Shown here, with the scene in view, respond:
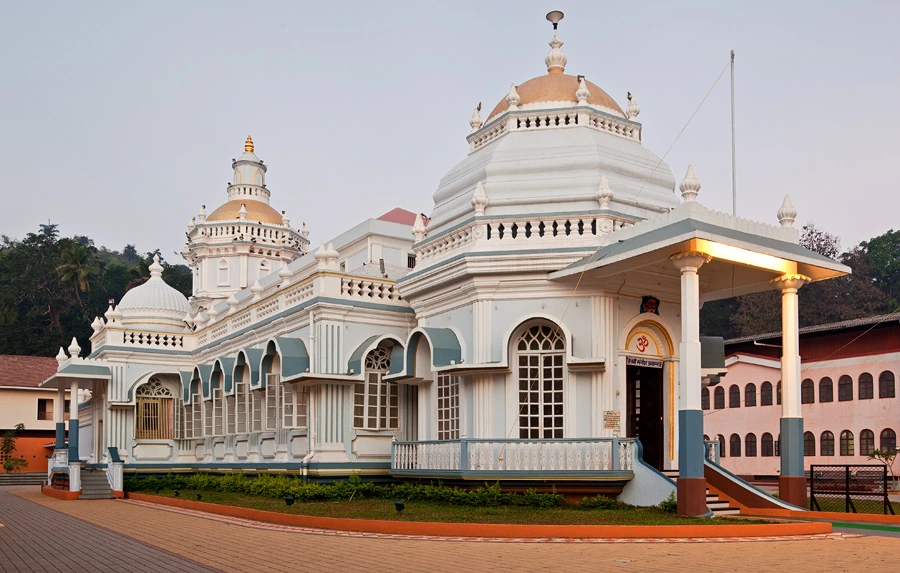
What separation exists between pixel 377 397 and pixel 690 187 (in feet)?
29.2

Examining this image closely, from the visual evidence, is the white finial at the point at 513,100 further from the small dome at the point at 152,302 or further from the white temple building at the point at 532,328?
the small dome at the point at 152,302

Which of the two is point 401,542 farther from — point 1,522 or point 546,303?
point 1,522

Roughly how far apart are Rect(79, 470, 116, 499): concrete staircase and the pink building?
23387 millimetres

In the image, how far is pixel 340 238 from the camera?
28547 millimetres

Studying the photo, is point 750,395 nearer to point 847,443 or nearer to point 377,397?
point 847,443

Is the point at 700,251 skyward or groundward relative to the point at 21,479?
skyward

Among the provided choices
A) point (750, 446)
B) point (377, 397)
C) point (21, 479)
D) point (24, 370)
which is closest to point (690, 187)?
point (377, 397)

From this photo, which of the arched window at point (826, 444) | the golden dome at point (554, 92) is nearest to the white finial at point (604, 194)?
the golden dome at point (554, 92)

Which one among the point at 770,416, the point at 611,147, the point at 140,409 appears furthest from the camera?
the point at 770,416

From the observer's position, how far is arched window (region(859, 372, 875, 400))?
107 feet

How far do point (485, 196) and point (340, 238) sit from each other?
11025mm

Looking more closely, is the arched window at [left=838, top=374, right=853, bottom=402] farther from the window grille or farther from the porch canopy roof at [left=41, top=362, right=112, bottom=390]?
the porch canopy roof at [left=41, top=362, right=112, bottom=390]

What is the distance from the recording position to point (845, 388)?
110 feet

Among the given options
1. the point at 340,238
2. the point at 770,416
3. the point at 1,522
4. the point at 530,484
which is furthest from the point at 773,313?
the point at 1,522
